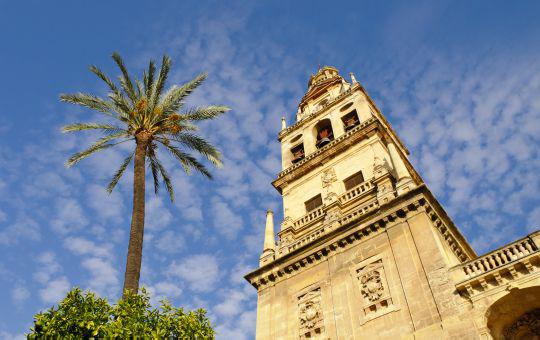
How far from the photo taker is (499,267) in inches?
637

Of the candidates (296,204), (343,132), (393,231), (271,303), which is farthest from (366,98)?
(271,303)

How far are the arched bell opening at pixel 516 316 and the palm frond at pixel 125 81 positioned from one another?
17.3 m

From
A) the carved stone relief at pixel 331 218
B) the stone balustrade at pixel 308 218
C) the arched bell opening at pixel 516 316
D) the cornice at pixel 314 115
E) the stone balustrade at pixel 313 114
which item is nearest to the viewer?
the arched bell opening at pixel 516 316

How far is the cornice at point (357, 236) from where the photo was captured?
799 inches

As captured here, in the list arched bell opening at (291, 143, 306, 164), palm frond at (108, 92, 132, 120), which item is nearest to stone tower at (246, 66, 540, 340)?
arched bell opening at (291, 143, 306, 164)

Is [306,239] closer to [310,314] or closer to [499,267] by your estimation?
[310,314]

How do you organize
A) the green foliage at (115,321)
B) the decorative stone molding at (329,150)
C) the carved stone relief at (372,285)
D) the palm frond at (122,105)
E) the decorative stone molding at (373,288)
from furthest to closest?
the decorative stone molding at (329,150) < the palm frond at (122,105) < the carved stone relief at (372,285) < the decorative stone molding at (373,288) < the green foliage at (115,321)

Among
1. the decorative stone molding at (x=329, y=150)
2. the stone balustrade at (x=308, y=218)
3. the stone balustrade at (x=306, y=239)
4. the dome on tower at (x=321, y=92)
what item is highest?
the dome on tower at (x=321, y=92)

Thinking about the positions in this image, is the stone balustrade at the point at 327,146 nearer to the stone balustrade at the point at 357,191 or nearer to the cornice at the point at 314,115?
the stone balustrade at the point at 357,191

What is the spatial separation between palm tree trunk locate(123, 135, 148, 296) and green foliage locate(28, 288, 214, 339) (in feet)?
5.31

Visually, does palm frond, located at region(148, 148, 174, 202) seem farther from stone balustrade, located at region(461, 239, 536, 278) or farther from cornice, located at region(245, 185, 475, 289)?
stone balustrade, located at region(461, 239, 536, 278)

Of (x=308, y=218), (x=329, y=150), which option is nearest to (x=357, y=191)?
(x=308, y=218)

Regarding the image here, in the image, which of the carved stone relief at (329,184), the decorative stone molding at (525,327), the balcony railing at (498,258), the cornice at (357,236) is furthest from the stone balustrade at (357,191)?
the decorative stone molding at (525,327)

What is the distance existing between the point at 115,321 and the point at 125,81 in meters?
13.5
